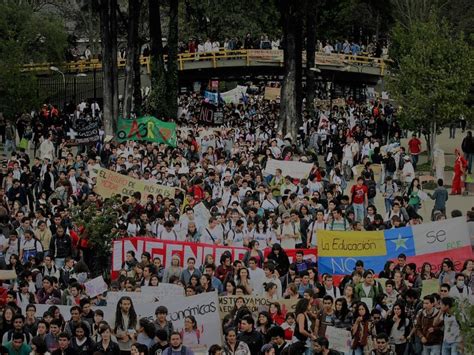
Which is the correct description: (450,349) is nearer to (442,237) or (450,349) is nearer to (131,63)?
(442,237)

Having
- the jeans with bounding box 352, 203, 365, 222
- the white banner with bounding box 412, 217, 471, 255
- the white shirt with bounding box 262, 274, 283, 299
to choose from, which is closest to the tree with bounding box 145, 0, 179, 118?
the jeans with bounding box 352, 203, 365, 222

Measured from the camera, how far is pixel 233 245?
2392 centimetres

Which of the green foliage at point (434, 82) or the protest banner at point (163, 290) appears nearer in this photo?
the protest banner at point (163, 290)

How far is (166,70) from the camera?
164 ft

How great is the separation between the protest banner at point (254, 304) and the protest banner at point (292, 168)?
10814 mm

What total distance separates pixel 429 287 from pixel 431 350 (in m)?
1.69

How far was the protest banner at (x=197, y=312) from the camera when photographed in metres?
19.0

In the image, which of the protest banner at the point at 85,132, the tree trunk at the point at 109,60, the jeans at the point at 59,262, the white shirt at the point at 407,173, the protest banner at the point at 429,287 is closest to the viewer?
the protest banner at the point at 429,287

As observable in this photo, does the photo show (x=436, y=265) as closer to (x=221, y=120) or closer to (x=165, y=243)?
→ (x=165, y=243)

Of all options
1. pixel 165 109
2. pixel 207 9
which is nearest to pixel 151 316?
pixel 165 109

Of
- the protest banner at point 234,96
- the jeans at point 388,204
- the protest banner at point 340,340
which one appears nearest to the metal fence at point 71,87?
the protest banner at point 234,96

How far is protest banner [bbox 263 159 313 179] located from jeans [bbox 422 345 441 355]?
1216cm

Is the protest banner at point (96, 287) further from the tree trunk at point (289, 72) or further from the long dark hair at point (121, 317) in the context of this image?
the tree trunk at point (289, 72)

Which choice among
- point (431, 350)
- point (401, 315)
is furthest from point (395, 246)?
point (431, 350)
